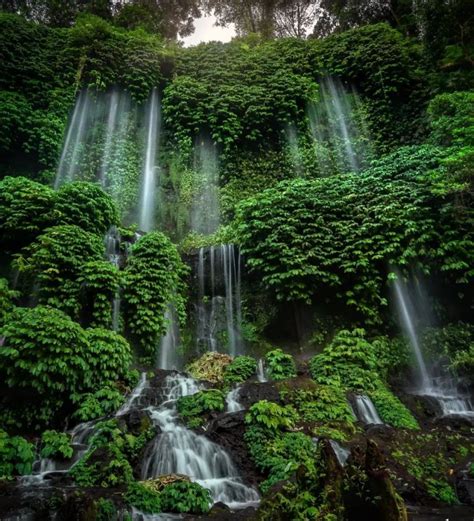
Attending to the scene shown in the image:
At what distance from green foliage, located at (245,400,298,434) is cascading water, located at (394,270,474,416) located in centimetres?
412

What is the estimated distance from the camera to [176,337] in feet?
36.3

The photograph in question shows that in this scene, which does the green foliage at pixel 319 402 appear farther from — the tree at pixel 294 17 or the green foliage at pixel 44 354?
the tree at pixel 294 17

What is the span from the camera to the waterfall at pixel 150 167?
51.6 ft

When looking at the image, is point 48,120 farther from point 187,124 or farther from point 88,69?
point 187,124

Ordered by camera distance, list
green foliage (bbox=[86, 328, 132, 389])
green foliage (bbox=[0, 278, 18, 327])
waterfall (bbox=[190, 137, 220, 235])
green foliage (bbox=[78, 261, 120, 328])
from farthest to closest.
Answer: waterfall (bbox=[190, 137, 220, 235]) → green foliage (bbox=[78, 261, 120, 328]) → green foliage (bbox=[86, 328, 132, 389]) → green foliage (bbox=[0, 278, 18, 327])

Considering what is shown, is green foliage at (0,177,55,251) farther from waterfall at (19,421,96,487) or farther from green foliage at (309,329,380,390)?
green foliage at (309,329,380,390)

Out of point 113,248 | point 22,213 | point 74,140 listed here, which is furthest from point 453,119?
point 74,140

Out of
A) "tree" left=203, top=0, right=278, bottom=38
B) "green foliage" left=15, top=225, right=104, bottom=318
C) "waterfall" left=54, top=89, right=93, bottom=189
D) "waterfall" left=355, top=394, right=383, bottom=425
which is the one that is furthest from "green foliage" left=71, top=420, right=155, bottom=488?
"tree" left=203, top=0, right=278, bottom=38

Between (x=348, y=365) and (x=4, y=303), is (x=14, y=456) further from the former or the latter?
(x=348, y=365)

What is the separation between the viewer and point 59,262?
29.0 ft

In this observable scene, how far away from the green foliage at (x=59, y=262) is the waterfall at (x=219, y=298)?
3928 mm

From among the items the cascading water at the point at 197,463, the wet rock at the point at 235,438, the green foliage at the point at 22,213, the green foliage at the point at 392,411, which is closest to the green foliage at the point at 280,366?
the green foliage at the point at 392,411

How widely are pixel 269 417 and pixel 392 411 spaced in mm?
2839

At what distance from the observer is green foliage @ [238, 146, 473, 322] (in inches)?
417
